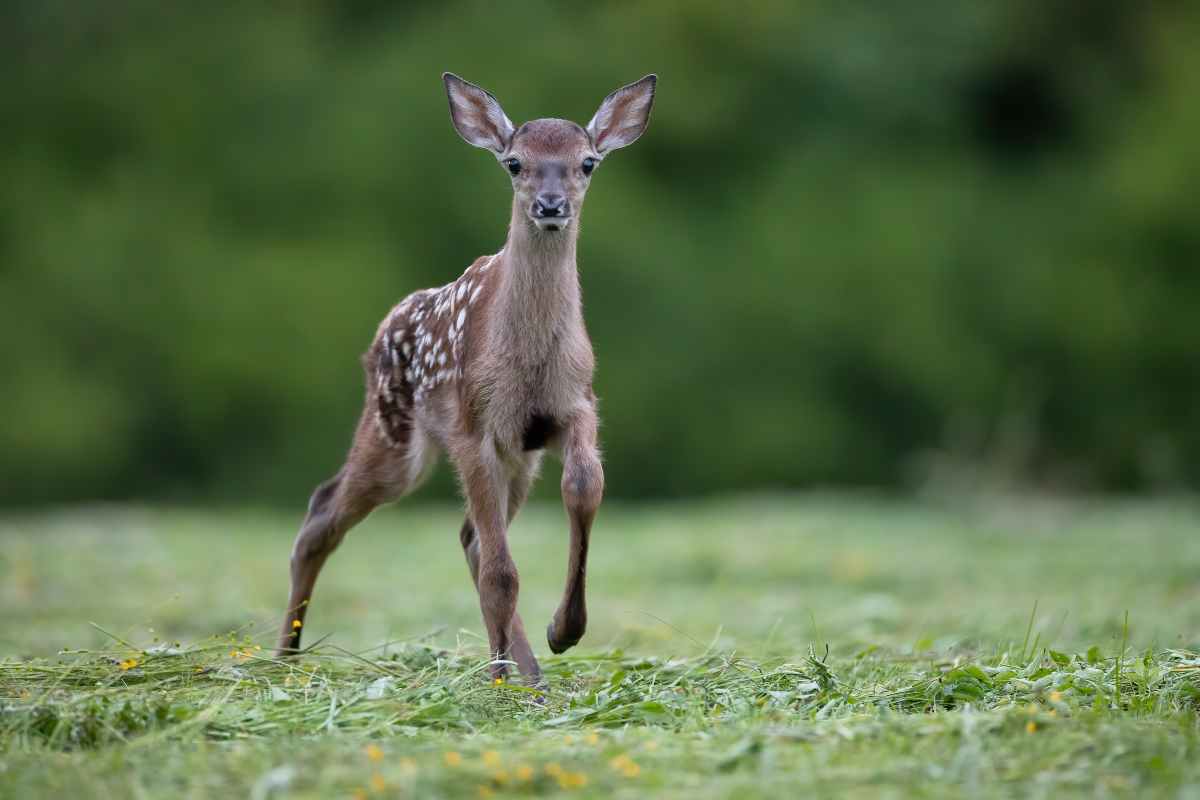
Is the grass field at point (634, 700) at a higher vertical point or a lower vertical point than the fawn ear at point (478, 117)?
lower

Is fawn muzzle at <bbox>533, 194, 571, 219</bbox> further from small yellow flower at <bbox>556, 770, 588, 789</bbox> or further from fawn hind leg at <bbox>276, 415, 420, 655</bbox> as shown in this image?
small yellow flower at <bbox>556, 770, 588, 789</bbox>

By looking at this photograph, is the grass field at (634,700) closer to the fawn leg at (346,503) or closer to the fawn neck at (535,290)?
the fawn leg at (346,503)

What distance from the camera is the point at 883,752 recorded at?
482 centimetres

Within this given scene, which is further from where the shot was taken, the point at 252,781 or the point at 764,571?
the point at 764,571

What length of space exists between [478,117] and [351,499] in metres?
1.73

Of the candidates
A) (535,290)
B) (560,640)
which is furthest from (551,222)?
(560,640)

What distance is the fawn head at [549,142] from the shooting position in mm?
6777

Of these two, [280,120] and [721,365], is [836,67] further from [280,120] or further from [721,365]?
[280,120]

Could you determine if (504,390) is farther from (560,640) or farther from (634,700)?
(634,700)

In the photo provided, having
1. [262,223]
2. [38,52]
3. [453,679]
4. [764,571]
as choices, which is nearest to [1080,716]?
[453,679]

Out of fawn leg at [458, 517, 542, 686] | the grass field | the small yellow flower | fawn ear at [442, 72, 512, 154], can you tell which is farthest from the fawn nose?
the small yellow flower

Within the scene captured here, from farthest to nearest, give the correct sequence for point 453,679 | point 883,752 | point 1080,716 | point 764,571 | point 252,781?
point 764,571 → point 453,679 → point 1080,716 → point 883,752 → point 252,781

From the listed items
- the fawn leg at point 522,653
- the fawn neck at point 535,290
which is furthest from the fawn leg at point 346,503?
the fawn leg at point 522,653

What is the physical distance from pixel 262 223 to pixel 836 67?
8296mm
